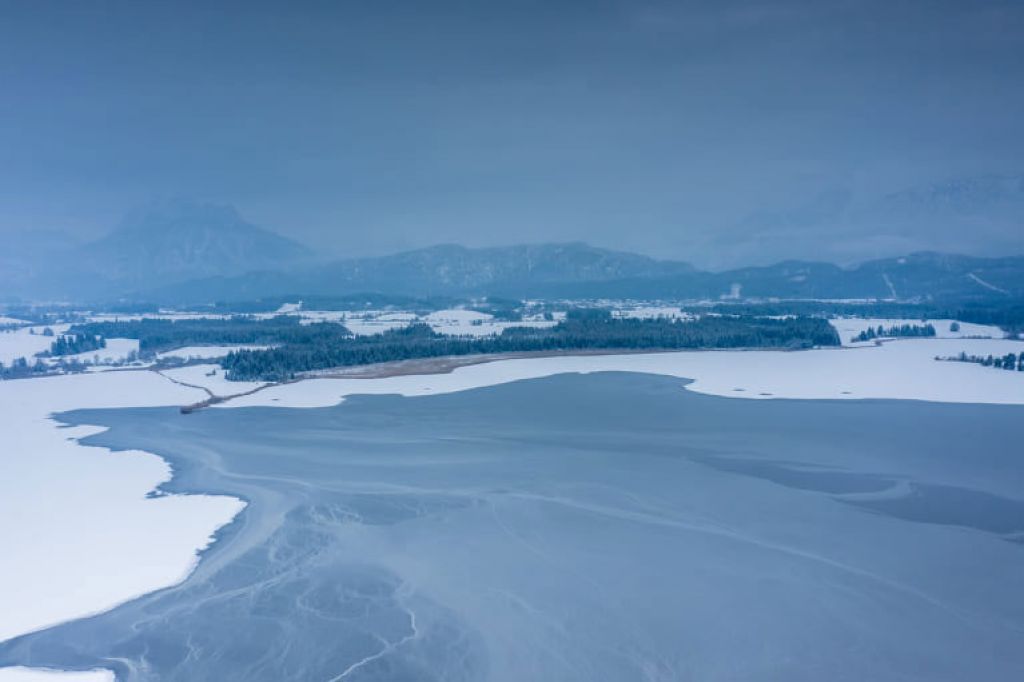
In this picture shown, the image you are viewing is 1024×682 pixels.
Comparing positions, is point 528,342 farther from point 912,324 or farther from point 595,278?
point 595,278

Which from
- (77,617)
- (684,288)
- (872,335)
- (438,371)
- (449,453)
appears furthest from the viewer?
(684,288)

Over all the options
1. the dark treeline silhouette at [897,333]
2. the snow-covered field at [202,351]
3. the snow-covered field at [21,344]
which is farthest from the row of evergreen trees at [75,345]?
the dark treeline silhouette at [897,333]

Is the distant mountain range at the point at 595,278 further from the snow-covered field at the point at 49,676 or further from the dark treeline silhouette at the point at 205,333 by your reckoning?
the snow-covered field at the point at 49,676

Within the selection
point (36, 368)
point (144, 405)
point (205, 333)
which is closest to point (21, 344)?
point (205, 333)

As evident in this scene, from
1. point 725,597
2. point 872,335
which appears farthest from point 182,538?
point 872,335

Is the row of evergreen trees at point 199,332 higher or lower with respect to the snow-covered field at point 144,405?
higher

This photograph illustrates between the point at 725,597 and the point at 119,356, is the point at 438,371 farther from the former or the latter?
the point at 725,597

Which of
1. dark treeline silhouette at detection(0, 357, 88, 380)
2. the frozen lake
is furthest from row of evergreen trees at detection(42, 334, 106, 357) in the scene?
the frozen lake
